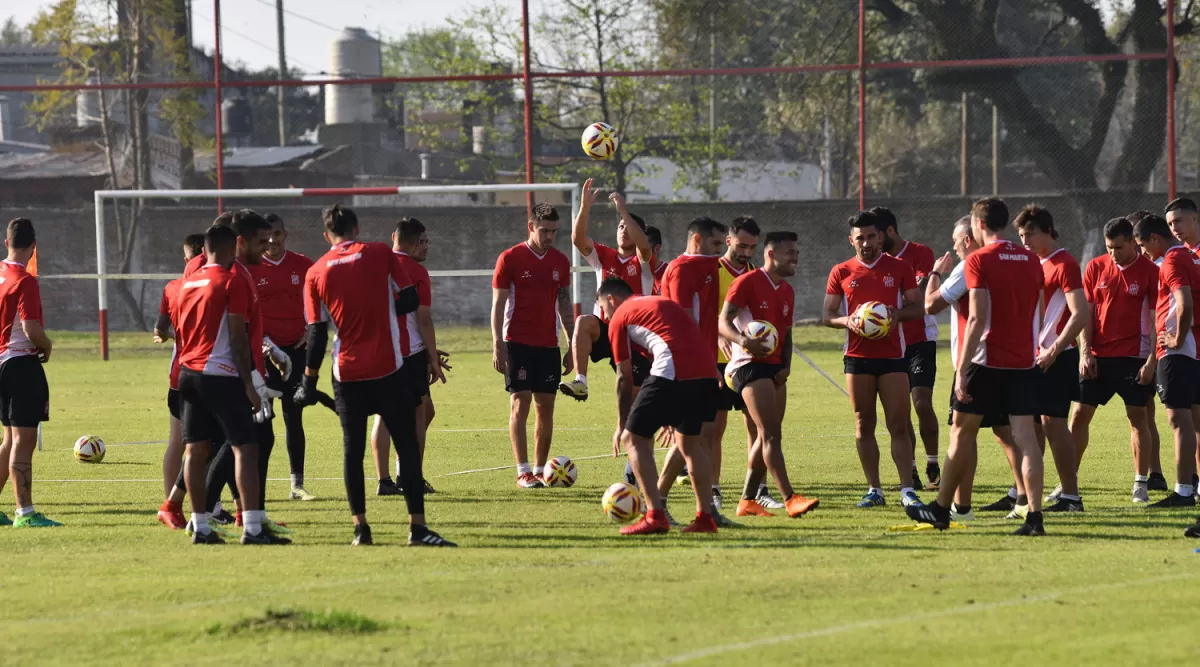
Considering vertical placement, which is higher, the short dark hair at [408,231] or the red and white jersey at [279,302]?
the short dark hair at [408,231]

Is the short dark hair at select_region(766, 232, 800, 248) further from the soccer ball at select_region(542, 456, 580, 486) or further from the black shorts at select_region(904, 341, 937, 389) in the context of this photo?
the soccer ball at select_region(542, 456, 580, 486)

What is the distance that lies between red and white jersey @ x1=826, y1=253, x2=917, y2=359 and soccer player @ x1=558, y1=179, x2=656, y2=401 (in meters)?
1.49

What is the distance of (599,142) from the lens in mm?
13578

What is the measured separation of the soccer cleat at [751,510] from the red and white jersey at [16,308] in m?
4.81

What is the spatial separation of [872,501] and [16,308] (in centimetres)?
591

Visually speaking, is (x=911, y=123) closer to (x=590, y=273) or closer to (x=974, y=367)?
(x=590, y=273)

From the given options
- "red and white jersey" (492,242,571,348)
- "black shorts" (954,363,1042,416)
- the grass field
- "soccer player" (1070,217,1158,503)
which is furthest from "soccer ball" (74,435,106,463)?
"soccer player" (1070,217,1158,503)

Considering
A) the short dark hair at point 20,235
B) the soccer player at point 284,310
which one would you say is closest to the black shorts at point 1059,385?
the soccer player at point 284,310

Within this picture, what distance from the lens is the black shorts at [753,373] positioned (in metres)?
9.96

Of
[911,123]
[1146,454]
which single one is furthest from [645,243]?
[911,123]

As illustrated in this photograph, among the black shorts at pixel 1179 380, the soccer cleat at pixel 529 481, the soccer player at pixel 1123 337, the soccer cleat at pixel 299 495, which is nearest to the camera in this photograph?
the black shorts at pixel 1179 380

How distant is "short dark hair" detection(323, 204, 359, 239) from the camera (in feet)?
29.3

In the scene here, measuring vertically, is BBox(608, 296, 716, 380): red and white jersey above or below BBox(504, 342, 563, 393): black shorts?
above

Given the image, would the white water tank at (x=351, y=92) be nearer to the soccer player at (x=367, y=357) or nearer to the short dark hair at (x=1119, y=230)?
the short dark hair at (x=1119, y=230)
